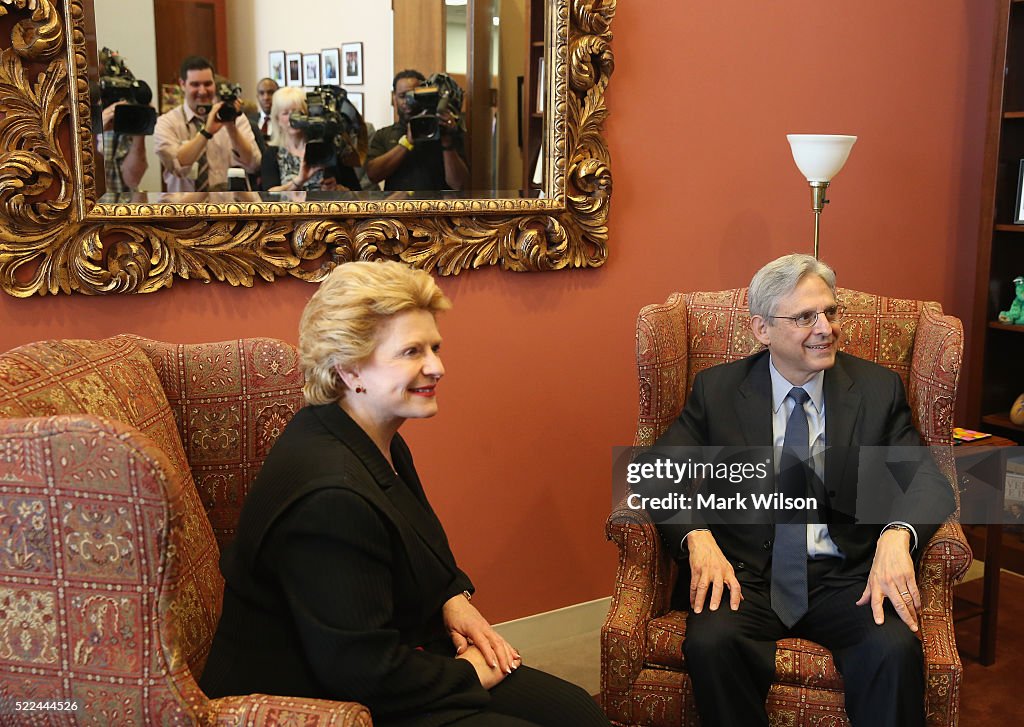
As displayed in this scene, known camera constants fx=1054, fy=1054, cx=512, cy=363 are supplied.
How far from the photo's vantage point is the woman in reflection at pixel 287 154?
2.54 m

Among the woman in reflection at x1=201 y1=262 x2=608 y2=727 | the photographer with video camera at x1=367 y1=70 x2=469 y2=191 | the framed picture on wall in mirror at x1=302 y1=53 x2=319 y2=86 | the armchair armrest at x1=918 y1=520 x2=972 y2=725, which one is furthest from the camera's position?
the photographer with video camera at x1=367 y1=70 x2=469 y2=191

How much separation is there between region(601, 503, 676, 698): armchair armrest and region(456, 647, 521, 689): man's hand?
407 mm

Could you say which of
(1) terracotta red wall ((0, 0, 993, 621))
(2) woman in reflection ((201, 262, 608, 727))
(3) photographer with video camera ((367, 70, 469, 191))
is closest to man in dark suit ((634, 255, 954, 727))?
(2) woman in reflection ((201, 262, 608, 727))

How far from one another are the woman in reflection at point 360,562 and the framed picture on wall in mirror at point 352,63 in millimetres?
912

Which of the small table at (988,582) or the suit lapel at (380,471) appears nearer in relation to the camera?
the suit lapel at (380,471)

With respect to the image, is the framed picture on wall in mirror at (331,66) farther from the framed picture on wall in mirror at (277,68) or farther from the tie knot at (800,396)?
the tie knot at (800,396)

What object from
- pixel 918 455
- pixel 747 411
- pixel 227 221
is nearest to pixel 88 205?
pixel 227 221

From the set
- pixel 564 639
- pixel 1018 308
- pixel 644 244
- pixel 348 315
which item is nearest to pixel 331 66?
pixel 348 315

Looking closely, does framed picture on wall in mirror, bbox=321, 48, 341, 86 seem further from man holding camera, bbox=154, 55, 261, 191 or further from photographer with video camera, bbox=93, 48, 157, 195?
photographer with video camera, bbox=93, 48, 157, 195


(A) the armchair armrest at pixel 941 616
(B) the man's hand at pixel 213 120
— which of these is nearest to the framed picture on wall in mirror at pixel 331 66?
(B) the man's hand at pixel 213 120

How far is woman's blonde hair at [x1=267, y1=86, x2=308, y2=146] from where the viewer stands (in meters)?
2.53

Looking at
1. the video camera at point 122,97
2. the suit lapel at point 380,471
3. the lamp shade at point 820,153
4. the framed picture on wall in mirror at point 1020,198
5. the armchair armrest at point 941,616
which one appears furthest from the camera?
the framed picture on wall in mirror at point 1020,198

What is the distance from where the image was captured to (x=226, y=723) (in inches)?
60.8

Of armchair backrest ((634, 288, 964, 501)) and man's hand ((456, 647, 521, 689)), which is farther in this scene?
armchair backrest ((634, 288, 964, 501))
